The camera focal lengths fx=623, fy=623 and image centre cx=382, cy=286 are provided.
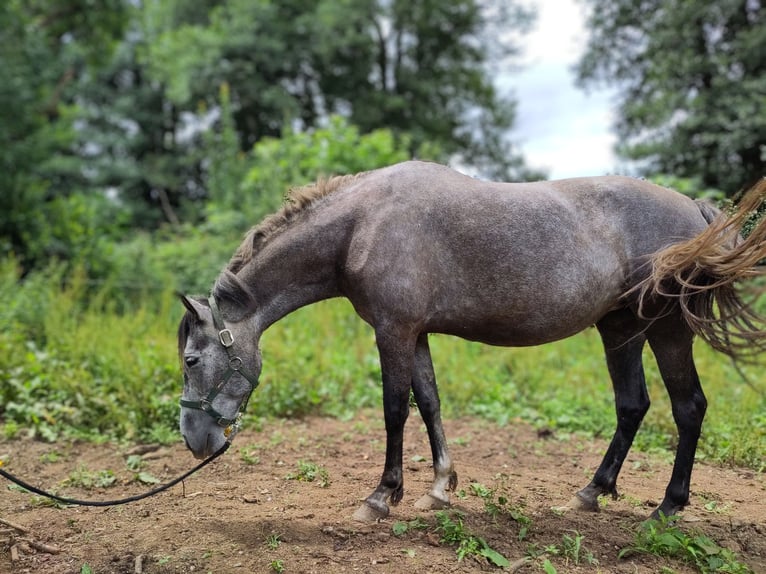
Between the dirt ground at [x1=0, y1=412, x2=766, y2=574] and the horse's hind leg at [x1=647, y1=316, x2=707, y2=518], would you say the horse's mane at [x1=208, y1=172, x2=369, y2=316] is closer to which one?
the dirt ground at [x1=0, y1=412, x2=766, y2=574]

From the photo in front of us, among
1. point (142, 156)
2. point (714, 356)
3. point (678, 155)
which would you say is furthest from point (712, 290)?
point (142, 156)

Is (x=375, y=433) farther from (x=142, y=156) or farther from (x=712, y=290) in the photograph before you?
(x=142, y=156)

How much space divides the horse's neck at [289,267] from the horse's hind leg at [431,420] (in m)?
0.69

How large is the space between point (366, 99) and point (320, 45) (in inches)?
91.0

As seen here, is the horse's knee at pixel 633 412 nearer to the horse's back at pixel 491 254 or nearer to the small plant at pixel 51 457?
the horse's back at pixel 491 254

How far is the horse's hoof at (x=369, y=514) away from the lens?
10.3ft

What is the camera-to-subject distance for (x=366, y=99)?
2150 cm

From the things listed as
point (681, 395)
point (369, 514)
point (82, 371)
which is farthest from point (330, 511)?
point (82, 371)

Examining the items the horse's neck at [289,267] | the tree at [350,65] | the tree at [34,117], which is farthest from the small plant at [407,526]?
the tree at [350,65]

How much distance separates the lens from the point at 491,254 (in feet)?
10.0

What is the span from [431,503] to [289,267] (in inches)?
58.1

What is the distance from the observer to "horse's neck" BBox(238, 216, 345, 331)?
10.3ft

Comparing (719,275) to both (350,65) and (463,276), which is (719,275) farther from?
(350,65)

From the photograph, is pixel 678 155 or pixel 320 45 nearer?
pixel 678 155
